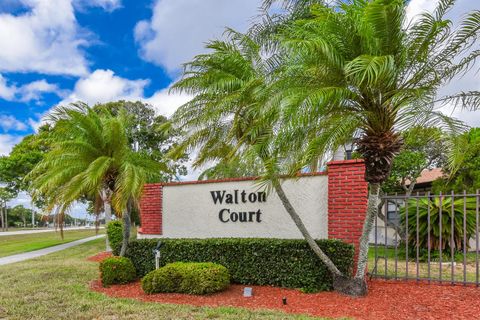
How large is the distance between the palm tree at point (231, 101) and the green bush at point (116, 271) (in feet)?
11.0

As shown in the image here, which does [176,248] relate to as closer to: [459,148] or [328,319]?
[328,319]

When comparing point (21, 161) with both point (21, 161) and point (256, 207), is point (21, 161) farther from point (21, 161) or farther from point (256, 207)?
point (256, 207)

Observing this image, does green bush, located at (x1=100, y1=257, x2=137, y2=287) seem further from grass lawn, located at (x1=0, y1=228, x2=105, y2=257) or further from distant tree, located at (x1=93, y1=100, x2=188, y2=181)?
grass lawn, located at (x1=0, y1=228, x2=105, y2=257)

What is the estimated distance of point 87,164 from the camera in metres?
8.80

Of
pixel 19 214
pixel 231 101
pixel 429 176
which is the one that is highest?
pixel 231 101

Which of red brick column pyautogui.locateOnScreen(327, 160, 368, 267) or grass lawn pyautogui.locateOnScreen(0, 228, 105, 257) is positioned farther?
grass lawn pyautogui.locateOnScreen(0, 228, 105, 257)

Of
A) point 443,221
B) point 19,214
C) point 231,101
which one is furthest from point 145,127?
point 19,214

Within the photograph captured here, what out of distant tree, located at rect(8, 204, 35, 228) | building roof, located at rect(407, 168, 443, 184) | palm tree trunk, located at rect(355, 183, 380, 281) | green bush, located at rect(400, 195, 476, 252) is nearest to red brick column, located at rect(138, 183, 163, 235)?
palm tree trunk, located at rect(355, 183, 380, 281)

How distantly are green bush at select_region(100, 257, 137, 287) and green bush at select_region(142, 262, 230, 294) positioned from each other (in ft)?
3.83

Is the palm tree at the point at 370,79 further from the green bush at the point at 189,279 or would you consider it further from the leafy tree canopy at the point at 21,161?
the leafy tree canopy at the point at 21,161

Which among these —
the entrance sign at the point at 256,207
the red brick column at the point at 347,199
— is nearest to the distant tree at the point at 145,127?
the entrance sign at the point at 256,207

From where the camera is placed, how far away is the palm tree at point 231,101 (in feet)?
23.0

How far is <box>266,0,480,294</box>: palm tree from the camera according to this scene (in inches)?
214

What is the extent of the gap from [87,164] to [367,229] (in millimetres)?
6594
